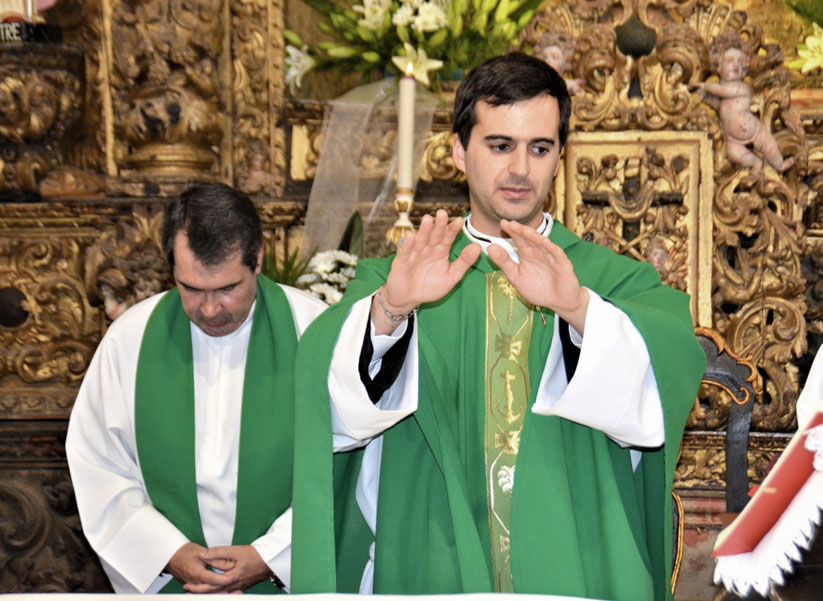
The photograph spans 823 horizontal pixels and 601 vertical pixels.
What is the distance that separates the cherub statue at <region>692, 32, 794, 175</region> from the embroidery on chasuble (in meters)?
2.05

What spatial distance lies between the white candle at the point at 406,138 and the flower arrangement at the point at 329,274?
0.59 metres

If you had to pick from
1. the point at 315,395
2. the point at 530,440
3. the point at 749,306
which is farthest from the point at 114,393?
the point at 749,306

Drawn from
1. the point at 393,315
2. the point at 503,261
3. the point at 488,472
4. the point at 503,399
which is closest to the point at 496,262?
the point at 503,261

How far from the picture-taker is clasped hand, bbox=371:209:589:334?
→ 7.37 ft

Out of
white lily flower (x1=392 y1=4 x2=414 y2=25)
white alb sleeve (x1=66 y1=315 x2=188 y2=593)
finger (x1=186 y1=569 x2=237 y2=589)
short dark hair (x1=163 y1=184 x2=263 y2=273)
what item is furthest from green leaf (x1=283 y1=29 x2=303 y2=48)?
finger (x1=186 y1=569 x2=237 y2=589)

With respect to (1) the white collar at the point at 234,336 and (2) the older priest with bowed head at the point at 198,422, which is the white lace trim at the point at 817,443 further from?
(1) the white collar at the point at 234,336

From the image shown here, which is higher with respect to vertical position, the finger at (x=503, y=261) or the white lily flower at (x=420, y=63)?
the white lily flower at (x=420, y=63)

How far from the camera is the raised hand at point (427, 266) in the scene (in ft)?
7.48

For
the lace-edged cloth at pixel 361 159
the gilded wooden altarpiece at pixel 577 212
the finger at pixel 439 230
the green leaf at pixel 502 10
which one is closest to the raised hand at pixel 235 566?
the finger at pixel 439 230

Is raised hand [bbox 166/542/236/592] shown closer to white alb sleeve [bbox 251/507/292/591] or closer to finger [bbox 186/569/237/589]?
finger [bbox 186/569/237/589]

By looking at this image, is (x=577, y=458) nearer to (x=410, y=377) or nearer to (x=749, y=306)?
(x=410, y=377)

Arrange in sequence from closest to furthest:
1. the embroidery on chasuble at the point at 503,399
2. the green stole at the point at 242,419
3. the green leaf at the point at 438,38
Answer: the embroidery on chasuble at the point at 503,399
the green stole at the point at 242,419
the green leaf at the point at 438,38

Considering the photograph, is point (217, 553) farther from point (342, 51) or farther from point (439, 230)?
point (342, 51)

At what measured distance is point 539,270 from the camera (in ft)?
7.44
